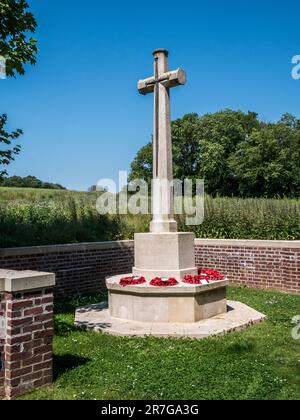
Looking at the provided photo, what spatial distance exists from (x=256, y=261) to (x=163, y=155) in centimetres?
491

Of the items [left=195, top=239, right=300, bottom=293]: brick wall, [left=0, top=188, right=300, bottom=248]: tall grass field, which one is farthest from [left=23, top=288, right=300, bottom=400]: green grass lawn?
[left=0, top=188, right=300, bottom=248]: tall grass field

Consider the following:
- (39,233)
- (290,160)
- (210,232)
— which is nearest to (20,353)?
(39,233)

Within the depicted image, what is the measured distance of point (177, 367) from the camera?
481cm

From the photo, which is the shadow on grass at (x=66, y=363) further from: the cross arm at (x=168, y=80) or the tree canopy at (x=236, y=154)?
the tree canopy at (x=236, y=154)

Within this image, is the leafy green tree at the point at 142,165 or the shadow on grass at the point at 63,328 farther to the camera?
the leafy green tree at the point at 142,165

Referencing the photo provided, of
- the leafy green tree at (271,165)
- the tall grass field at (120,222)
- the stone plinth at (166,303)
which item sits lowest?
the stone plinth at (166,303)

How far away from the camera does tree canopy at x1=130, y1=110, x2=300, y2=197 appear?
40031 millimetres

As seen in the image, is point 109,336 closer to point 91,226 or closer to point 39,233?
point 39,233

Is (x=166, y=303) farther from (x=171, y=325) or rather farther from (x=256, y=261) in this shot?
(x=256, y=261)

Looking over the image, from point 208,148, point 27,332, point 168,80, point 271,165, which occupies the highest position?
point 208,148

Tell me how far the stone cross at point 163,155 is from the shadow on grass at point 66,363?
3.02 m

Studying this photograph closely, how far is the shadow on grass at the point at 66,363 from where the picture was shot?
4703mm

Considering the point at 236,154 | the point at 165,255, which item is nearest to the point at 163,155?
the point at 165,255

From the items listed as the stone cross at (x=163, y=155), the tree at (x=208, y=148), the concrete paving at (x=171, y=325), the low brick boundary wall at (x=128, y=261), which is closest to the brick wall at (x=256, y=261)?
the low brick boundary wall at (x=128, y=261)
